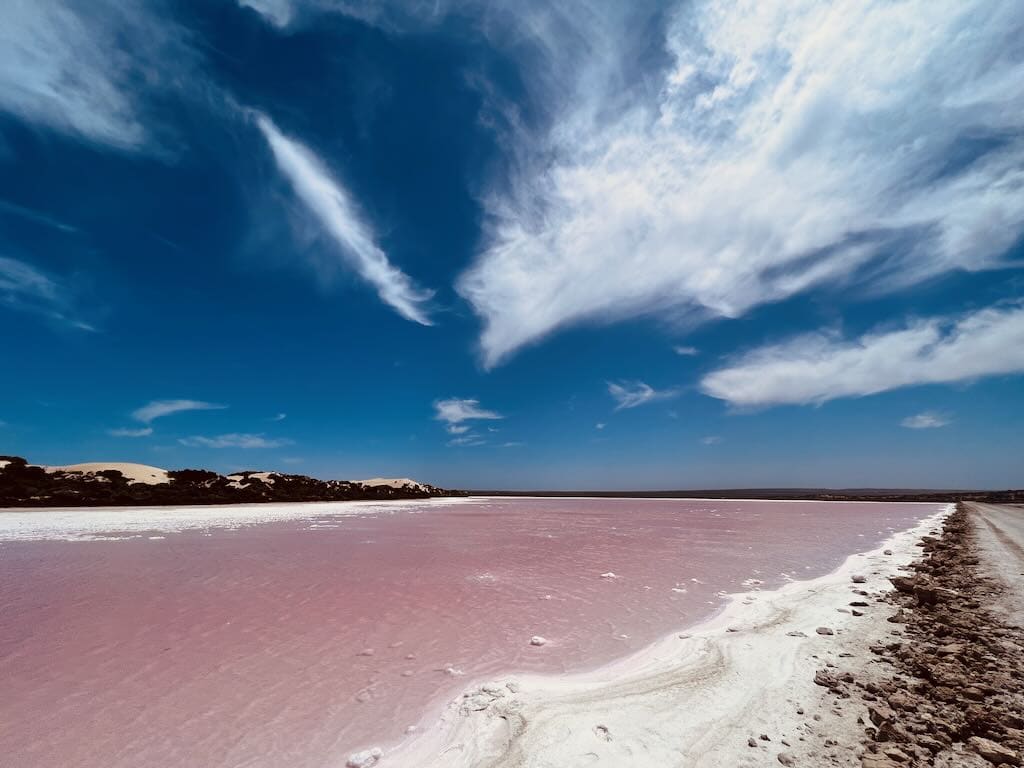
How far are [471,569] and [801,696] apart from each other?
850cm

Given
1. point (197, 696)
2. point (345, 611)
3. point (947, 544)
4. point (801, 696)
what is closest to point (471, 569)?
point (345, 611)

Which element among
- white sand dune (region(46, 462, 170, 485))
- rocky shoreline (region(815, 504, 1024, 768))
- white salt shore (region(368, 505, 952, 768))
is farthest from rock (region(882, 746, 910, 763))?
white sand dune (region(46, 462, 170, 485))

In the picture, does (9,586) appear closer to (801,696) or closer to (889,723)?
(801,696)

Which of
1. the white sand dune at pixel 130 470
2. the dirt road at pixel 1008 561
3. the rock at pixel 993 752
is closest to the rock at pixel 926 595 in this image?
the dirt road at pixel 1008 561

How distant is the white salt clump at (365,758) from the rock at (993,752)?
4.90 m

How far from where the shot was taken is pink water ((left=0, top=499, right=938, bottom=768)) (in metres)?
4.15

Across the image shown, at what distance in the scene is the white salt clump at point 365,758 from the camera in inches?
147

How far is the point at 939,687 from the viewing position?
4.73 m

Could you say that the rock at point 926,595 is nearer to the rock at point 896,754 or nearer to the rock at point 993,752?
the rock at point 993,752

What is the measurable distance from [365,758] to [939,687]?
19.0ft

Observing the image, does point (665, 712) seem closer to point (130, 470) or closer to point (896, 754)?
point (896, 754)

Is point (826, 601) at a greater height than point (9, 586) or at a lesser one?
lesser

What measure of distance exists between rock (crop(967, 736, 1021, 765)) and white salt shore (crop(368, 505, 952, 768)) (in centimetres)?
80

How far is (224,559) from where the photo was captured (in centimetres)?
1274
